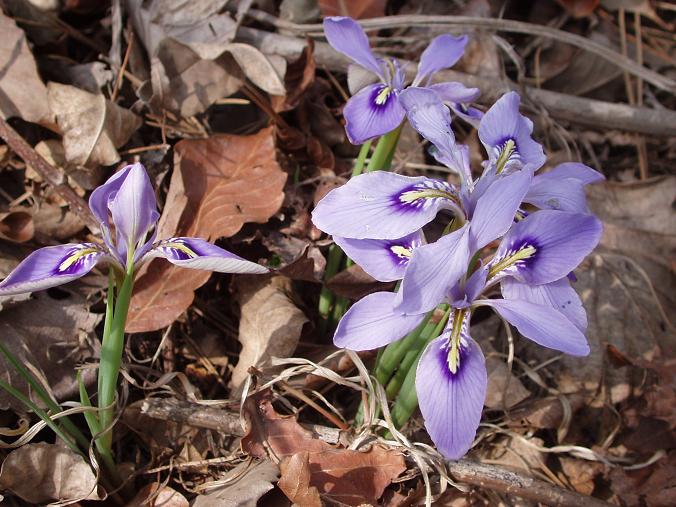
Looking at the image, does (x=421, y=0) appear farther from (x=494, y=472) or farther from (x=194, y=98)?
(x=494, y=472)

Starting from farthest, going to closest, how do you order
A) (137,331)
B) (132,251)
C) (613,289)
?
(613,289) < (137,331) < (132,251)

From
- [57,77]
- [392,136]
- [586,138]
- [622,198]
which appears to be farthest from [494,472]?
[57,77]

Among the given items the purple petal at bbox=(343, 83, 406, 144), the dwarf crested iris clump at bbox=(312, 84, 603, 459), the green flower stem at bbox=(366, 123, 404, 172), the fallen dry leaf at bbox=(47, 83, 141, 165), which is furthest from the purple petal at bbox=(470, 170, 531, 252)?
the fallen dry leaf at bbox=(47, 83, 141, 165)

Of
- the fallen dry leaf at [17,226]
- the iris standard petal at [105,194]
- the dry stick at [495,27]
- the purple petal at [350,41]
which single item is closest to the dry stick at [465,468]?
the iris standard petal at [105,194]

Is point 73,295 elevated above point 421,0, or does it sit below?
below

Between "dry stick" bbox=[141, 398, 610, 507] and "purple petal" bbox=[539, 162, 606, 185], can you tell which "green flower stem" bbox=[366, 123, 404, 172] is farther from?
"dry stick" bbox=[141, 398, 610, 507]

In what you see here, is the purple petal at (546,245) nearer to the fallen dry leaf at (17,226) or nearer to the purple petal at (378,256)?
the purple petal at (378,256)
